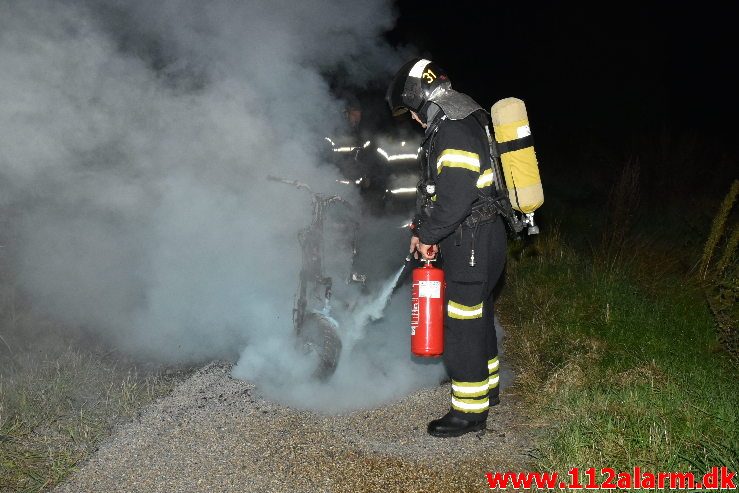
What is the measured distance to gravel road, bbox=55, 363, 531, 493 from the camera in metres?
3.41

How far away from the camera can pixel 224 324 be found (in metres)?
5.50

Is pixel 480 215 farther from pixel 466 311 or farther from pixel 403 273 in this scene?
pixel 403 273

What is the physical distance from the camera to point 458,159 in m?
3.80

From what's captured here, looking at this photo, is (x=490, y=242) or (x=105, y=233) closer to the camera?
(x=490, y=242)

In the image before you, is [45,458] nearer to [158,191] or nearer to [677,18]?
[158,191]

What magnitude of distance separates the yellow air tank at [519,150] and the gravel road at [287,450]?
4.86 ft

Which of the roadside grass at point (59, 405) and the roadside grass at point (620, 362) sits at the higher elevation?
the roadside grass at point (620, 362)

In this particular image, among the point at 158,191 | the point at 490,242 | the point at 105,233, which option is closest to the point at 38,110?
the point at 158,191

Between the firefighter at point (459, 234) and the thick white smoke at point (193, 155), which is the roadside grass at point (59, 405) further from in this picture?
the firefighter at point (459, 234)

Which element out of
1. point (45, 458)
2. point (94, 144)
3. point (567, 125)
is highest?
point (567, 125)

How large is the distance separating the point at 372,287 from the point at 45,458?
322 centimetres

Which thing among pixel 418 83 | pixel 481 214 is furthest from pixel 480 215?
pixel 418 83

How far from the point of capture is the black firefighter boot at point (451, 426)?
399cm

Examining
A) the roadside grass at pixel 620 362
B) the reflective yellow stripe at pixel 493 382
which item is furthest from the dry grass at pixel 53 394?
the roadside grass at pixel 620 362
